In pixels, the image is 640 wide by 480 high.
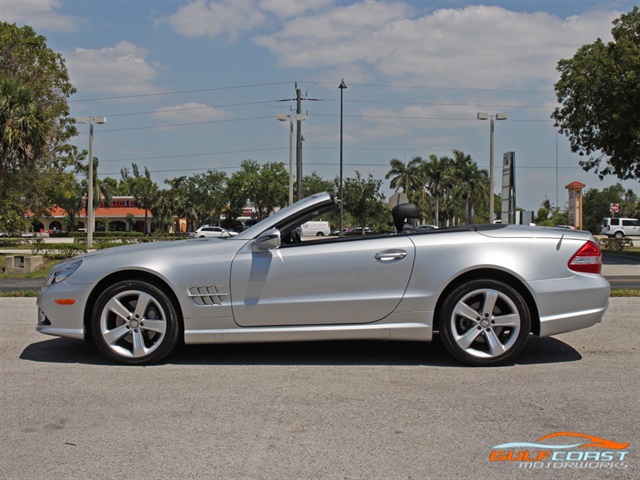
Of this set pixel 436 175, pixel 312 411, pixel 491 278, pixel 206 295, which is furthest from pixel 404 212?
pixel 436 175

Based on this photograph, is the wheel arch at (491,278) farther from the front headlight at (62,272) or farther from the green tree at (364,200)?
the green tree at (364,200)

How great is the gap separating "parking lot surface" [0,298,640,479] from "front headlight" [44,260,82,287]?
68cm

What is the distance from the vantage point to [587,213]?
308 feet

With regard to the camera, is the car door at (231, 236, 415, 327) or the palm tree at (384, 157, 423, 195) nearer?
the car door at (231, 236, 415, 327)

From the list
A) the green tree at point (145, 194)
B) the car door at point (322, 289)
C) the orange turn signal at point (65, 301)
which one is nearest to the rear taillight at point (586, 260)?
the car door at point (322, 289)

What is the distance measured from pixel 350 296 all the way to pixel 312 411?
4.09ft

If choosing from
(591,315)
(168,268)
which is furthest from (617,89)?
(168,268)

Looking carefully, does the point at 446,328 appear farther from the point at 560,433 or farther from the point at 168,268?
the point at 168,268

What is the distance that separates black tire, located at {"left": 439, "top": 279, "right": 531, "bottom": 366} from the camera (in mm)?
4906

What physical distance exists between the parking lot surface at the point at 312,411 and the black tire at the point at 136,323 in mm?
142

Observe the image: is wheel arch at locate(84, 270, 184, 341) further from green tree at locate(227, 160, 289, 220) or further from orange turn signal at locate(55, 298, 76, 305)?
green tree at locate(227, 160, 289, 220)

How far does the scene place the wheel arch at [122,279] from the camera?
5.05m

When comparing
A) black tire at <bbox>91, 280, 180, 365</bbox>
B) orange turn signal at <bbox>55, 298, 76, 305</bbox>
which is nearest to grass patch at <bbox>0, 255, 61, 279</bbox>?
orange turn signal at <bbox>55, 298, 76, 305</bbox>

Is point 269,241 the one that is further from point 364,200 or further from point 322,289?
point 364,200
